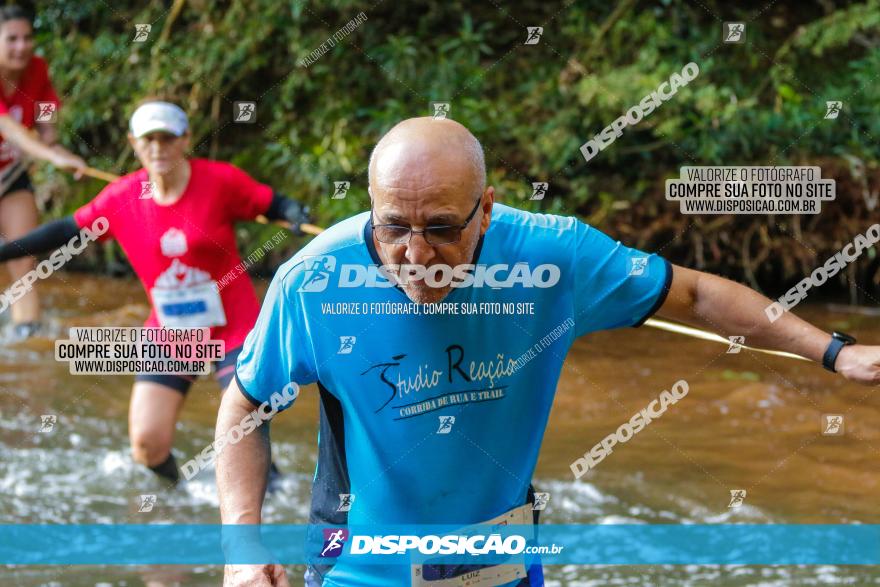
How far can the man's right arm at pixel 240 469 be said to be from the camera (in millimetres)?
2508

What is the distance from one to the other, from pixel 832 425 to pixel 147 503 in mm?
3719

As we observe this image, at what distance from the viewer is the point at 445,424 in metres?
2.58

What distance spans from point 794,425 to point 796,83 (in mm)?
4065

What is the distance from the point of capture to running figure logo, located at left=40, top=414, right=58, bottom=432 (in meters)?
7.11

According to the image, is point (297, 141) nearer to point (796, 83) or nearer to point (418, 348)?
point (796, 83)

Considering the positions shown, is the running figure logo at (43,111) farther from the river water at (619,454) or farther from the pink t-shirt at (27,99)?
the river water at (619,454)

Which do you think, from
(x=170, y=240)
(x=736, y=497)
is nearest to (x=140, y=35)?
(x=170, y=240)

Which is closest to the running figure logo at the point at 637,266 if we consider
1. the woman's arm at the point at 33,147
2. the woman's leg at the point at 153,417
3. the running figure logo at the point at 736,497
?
the running figure logo at the point at 736,497

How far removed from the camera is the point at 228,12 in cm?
1142

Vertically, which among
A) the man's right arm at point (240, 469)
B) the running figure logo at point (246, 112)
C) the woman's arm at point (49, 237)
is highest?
the running figure logo at point (246, 112)

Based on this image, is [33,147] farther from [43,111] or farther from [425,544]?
[425,544]

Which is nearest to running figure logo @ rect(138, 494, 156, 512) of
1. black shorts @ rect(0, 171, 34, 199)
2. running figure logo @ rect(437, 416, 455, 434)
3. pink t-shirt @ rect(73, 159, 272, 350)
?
pink t-shirt @ rect(73, 159, 272, 350)

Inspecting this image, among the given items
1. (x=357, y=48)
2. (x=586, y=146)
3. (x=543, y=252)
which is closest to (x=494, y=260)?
(x=543, y=252)

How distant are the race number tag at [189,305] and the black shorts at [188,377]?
0.62 ft
